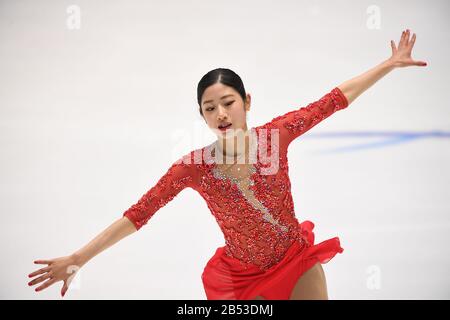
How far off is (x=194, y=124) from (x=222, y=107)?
141cm

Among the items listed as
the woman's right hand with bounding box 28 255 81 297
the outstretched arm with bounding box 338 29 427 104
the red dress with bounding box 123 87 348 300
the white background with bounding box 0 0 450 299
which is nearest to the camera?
the woman's right hand with bounding box 28 255 81 297

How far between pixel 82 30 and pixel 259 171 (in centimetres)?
215

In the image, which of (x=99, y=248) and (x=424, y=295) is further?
(x=424, y=295)

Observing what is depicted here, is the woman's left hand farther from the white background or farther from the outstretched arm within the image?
the white background

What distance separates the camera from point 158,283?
9.86ft

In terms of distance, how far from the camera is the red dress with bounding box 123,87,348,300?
1.87m

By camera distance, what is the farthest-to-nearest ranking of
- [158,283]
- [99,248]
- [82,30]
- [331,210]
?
[82,30]
[331,210]
[158,283]
[99,248]

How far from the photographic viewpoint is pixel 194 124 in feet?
10.7

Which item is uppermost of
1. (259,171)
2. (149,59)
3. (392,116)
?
(149,59)

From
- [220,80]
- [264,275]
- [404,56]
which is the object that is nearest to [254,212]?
[264,275]

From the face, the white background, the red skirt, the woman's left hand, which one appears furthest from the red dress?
the white background

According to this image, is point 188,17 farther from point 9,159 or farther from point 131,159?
point 9,159

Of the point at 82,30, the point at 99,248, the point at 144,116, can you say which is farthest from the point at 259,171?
the point at 82,30

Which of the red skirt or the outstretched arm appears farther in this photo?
the outstretched arm
